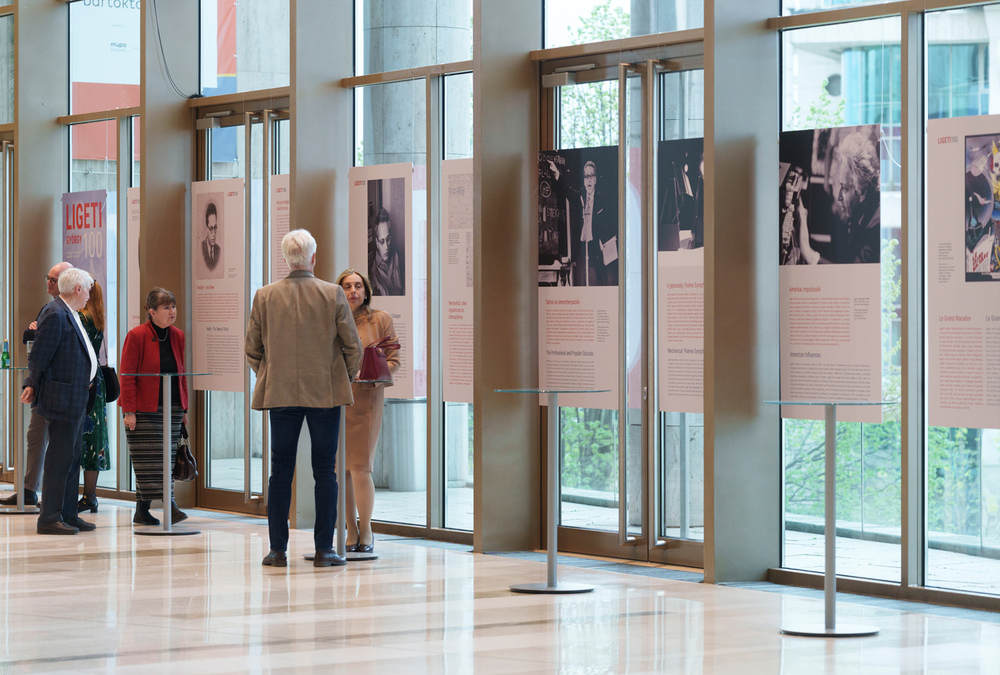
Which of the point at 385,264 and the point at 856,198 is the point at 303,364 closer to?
the point at 385,264

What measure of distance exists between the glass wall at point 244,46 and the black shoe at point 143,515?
3.15m

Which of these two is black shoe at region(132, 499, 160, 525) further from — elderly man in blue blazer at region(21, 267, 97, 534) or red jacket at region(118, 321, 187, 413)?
red jacket at region(118, 321, 187, 413)

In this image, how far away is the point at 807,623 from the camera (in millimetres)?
5789

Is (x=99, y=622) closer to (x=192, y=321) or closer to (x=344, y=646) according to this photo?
(x=344, y=646)

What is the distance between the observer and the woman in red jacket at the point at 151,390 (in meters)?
8.84

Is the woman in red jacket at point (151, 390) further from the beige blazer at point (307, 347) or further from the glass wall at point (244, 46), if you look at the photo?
the glass wall at point (244, 46)

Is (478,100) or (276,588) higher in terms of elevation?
(478,100)

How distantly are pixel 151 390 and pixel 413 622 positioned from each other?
3.80 metres

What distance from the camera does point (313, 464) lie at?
7.18 meters

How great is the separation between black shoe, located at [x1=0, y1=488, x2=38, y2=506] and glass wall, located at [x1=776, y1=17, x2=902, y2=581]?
572 centimetres

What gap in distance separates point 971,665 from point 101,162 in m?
8.84

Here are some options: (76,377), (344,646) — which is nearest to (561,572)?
(344,646)

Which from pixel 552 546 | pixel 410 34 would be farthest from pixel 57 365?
pixel 552 546

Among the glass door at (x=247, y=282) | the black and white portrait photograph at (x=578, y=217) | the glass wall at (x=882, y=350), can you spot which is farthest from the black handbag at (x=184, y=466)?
the glass wall at (x=882, y=350)
